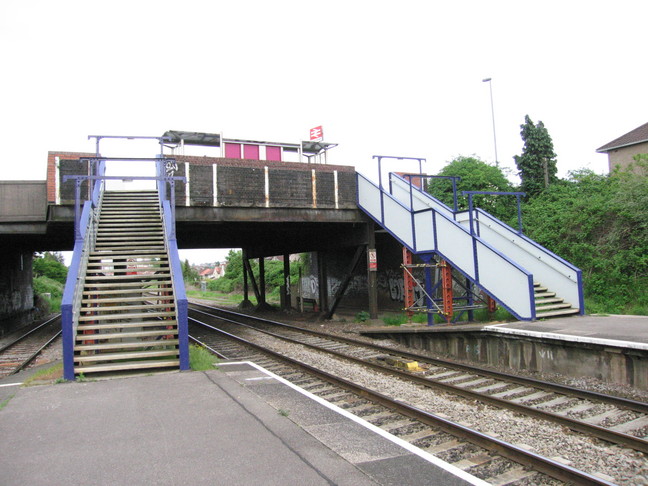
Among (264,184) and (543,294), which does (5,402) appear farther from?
(543,294)

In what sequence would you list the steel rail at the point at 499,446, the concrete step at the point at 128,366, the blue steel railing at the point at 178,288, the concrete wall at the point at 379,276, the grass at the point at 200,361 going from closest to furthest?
1. the steel rail at the point at 499,446
2. the concrete step at the point at 128,366
3. the blue steel railing at the point at 178,288
4. the grass at the point at 200,361
5. the concrete wall at the point at 379,276

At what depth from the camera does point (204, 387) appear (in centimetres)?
723

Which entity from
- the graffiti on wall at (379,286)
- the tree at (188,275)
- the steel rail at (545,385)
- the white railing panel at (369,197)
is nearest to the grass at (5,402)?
the steel rail at (545,385)

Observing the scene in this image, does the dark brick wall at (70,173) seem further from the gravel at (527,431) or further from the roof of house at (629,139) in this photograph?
the roof of house at (629,139)

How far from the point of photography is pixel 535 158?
2305 cm

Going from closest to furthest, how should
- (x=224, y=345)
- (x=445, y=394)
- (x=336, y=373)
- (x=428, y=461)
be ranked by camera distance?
(x=428, y=461)
(x=445, y=394)
(x=336, y=373)
(x=224, y=345)

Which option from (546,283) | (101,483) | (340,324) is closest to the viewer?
(101,483)

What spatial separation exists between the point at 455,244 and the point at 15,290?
22.7 metres

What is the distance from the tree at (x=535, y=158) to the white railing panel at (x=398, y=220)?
9601mm

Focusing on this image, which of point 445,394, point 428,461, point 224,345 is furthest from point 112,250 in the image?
point 428,461

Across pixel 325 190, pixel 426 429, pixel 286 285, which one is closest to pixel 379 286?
pixel 286 285

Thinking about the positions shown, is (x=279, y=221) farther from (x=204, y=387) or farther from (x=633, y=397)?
(x=633, y=397)

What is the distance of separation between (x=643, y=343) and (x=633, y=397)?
2.82 feet

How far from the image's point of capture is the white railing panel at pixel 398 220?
1508cm
